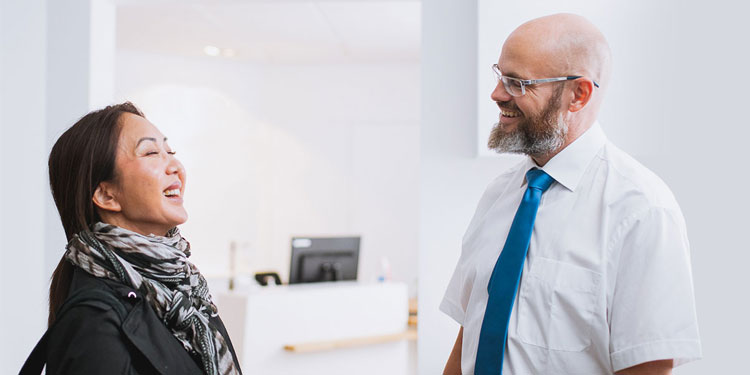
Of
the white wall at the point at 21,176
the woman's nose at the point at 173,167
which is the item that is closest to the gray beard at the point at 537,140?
the woman's nose at the point at 173,167

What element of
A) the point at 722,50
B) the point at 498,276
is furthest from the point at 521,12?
the point at 498,276

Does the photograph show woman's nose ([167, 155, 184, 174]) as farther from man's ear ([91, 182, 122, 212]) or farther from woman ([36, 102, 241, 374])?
man's ear ([91, 182, 122, 212])

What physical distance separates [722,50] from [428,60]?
1.00m

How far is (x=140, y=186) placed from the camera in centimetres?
149

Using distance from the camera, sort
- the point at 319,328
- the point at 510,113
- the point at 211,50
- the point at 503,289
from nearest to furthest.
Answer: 1. the point at 503,289
2. the point at 510,113
3. the point at 319,328
4. the point at 211,50

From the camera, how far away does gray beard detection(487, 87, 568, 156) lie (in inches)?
61.3

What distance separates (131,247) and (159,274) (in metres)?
0.09

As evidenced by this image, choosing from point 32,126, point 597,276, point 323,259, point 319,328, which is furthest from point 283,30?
point 597,276

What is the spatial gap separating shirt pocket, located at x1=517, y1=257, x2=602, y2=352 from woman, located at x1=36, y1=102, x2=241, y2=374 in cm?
66

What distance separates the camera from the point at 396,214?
264 inches

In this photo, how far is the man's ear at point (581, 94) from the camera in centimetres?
153

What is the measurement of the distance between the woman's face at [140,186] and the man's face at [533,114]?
30.5 inches

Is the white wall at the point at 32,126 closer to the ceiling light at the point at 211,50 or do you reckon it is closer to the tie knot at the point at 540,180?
the tie knot at the point at 540,180

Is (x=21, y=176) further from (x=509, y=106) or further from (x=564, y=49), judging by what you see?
(x=564, y=49)
